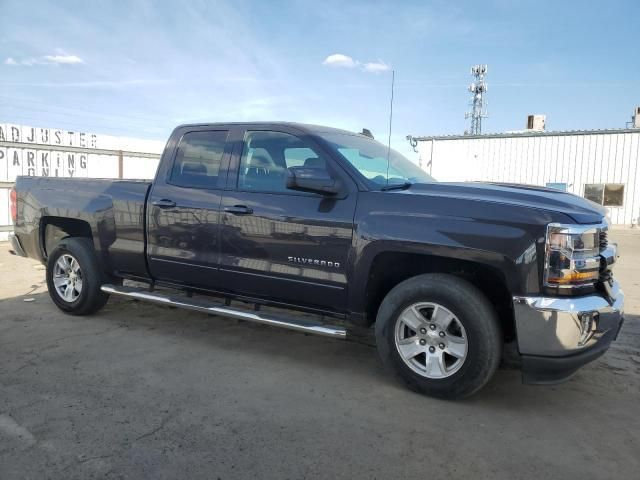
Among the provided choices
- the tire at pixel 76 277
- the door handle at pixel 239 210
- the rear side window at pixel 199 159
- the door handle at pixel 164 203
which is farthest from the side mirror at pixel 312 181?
the tire at pixel 76 277

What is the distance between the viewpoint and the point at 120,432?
2.91 meters

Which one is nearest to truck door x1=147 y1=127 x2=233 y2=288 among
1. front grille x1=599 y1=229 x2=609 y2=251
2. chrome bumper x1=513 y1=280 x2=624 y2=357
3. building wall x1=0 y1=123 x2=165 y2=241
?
chrome bumper x1=513 y1=280 x2=624 y2=357

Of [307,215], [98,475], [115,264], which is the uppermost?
[307,215]

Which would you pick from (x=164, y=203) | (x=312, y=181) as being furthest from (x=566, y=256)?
(x=164, y=203)

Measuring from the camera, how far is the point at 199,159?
14.9 ft

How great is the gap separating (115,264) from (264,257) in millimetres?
1788

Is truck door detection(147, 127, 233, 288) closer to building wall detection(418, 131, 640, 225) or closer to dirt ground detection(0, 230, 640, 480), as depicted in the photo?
dirt ground detection(0, 230, 640, 480)

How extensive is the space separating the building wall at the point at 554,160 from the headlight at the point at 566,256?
19738mm

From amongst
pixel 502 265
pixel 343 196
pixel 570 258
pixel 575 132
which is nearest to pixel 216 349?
pixel 343 196

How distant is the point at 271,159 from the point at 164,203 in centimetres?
107

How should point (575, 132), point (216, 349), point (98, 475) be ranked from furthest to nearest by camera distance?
point (575, 132)
point (216, 349)
point (98, 475)

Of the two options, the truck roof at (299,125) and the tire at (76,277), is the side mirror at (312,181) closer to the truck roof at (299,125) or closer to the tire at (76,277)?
the truck roof at (299,125)

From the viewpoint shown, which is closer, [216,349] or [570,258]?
[570,258]

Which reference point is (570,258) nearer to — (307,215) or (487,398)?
(487,398)
